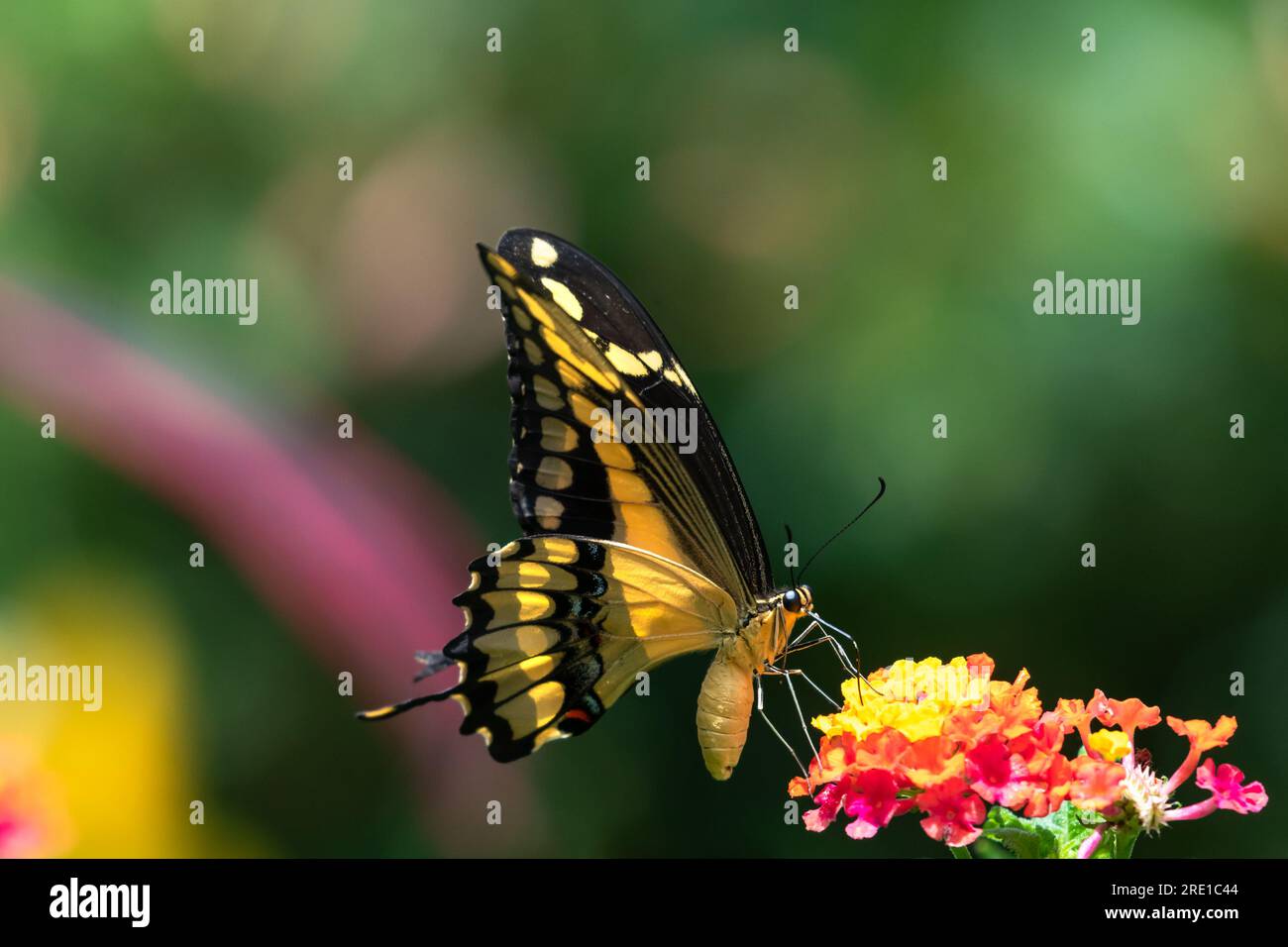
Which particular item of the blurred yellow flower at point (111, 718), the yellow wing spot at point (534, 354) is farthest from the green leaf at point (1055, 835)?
the blurred yellow flower at point (111, 718)

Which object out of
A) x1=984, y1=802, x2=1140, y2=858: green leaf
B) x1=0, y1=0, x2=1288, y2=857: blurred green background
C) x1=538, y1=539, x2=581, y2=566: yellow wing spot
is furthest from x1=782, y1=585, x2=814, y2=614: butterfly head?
x1=0, y1=0, x2=1288, y2=857: blurred green background

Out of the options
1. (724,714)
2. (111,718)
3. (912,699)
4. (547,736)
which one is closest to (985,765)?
(912,699)

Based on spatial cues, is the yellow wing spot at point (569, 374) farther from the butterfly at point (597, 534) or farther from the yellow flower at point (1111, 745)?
the yellow flower at point (1111, 745)

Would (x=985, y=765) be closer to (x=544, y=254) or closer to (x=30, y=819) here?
(x=544, y=254)

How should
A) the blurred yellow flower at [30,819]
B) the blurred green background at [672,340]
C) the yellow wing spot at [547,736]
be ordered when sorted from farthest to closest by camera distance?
the blurred green background at [672,340], the yellow wing spot at [547,736], the blurred yellow flower at [30,819]

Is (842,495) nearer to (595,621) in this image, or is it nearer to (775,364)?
(775,364)

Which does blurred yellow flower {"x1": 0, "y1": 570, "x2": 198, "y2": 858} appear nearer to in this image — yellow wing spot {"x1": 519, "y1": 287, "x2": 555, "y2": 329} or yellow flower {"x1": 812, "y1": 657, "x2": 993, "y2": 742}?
yellow wing spot {"x1": 519, "y1": 287, "x2": 555, "y2": 329}
